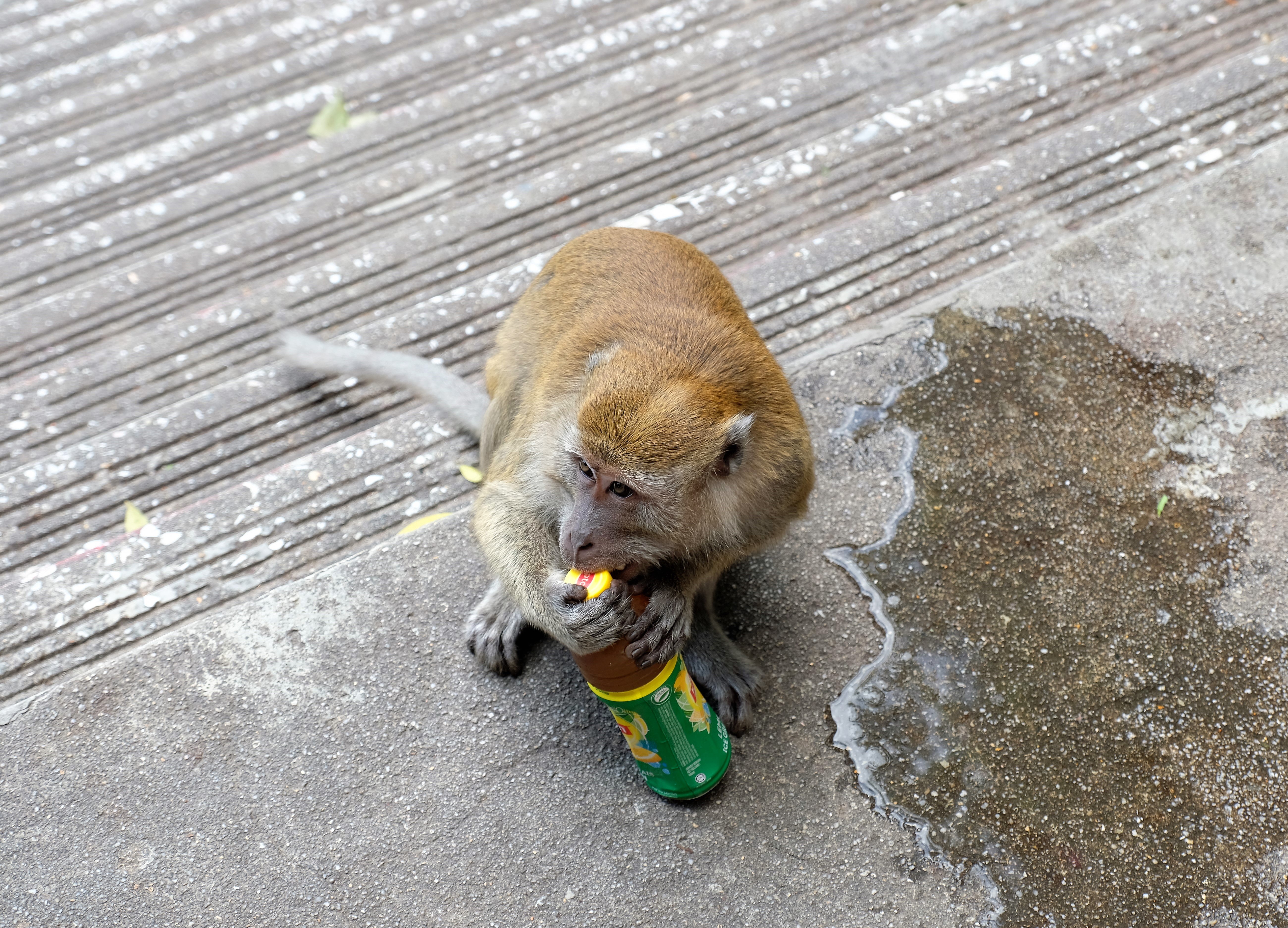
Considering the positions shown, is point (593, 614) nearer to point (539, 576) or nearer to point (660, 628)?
point (660, 628)

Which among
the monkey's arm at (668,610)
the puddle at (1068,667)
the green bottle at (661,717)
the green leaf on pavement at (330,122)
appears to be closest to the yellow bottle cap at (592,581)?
the green bottle at (661,717)

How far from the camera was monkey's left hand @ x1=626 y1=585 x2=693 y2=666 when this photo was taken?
2.57 metres

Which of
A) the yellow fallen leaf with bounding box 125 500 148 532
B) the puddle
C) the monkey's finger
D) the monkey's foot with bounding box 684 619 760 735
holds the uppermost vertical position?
the monkey's finger

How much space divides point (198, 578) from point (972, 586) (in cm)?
257

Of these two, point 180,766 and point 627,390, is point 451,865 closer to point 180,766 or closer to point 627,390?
point 180,766

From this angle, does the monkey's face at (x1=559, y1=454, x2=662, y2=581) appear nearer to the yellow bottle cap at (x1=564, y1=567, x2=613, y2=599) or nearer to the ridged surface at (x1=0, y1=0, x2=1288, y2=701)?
the yellow bottle cap at (x1=564, y1=567, x2=613, y2=599)

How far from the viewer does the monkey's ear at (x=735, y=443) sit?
2.54m

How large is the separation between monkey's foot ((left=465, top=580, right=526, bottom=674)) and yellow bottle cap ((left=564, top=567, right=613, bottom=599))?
1.57ft

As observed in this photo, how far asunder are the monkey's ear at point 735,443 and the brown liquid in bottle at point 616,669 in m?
0.52

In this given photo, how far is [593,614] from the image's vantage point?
8.31 ft

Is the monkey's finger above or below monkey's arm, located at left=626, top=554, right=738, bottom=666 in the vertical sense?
above

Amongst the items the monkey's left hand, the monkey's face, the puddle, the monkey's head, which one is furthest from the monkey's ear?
the puddle

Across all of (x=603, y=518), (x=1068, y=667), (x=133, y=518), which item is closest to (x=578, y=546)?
(x=603, y=518)

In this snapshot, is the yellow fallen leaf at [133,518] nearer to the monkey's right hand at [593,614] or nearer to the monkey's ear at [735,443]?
the monkey's right hand at [593,614]
